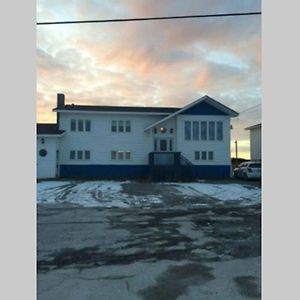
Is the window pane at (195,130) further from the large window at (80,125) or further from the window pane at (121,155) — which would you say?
the large window at (80,125)

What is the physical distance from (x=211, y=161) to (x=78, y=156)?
11.2m

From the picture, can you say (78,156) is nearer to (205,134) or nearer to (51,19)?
(205,134)

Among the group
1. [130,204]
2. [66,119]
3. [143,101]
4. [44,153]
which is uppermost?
[143,101]

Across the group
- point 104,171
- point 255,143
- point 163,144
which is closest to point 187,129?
point 163,144

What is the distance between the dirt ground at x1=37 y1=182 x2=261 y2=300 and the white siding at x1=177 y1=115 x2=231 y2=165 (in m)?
18.8

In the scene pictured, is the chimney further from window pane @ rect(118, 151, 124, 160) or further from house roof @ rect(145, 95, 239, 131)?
house roof @ rect(145, 95, 239, 131)

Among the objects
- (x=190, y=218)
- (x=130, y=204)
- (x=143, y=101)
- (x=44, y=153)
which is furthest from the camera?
(x=143, y=101)

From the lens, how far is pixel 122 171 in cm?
3045

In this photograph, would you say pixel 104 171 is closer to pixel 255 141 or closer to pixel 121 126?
pixel 121 126

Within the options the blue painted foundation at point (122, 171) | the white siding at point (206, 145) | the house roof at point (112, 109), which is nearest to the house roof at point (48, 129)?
the house roof at point (112, 109)

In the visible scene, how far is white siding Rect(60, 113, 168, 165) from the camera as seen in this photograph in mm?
30062

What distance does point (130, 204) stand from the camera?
13391 mm

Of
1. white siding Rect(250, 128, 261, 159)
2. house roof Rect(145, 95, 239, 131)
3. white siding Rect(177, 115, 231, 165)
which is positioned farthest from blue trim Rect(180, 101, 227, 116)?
white siding Rect(250, 128, 261, 159)

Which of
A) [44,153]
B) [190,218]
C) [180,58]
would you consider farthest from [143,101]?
[190,218]
